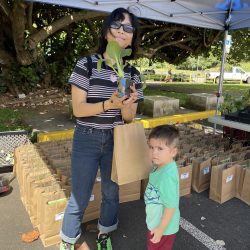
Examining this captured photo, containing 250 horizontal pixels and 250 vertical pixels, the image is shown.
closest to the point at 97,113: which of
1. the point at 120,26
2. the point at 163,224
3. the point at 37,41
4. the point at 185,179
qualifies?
the point at 120,26

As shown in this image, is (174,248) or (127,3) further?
(127,3)

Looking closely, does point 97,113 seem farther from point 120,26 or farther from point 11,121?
point 11,121

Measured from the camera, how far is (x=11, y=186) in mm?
3895

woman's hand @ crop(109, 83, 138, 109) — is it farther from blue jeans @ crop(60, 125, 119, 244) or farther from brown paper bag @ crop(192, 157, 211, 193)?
brown paper bag @ crop(192, 157, 211, 193)

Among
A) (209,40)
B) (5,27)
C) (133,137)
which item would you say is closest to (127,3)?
(133,137)

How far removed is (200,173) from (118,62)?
2296mm

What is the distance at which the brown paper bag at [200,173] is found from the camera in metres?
3.74

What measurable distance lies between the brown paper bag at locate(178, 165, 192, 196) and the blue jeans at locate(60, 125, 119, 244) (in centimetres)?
137

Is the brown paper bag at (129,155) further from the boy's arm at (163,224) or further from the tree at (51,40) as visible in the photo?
the tree at (51,40)

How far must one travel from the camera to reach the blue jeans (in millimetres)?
2160

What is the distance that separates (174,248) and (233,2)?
4348mm

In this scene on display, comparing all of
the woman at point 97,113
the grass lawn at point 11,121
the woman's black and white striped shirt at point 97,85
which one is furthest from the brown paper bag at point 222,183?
the grass lawn at point 11,121

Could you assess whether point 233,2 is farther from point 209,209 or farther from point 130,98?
point 130,98

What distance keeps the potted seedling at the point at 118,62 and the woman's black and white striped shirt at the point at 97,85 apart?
0.22 feet
